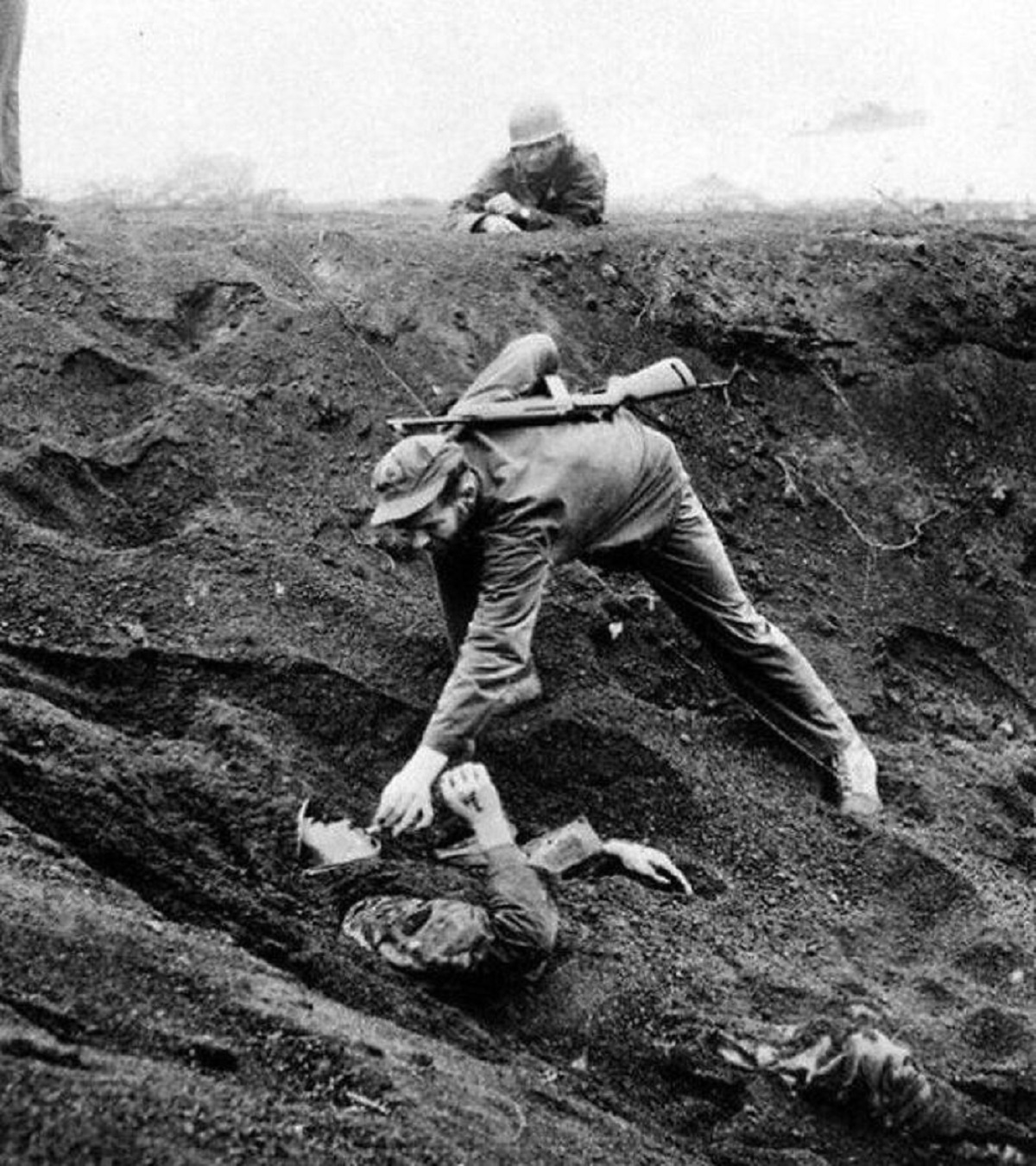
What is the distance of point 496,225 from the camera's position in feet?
23.4

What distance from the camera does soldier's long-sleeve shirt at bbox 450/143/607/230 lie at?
7441mm

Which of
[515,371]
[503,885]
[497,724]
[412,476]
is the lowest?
[497,724]

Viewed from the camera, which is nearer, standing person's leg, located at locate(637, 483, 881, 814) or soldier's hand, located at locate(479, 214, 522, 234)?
standing person's leg, located at locate(637, 483, 881, 814)

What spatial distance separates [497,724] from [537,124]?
3.70m

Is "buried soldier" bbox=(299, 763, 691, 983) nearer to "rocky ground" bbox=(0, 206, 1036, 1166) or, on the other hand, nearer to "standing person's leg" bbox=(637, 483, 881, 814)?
"rocky ground" bbox=(0, 206, 1036, 1166)

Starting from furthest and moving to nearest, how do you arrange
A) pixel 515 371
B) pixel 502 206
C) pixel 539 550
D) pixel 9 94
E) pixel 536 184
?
pixel 536 184 → pixel 502 206 → pixel 9 94 → pixel 515 371 → pixel 539 550

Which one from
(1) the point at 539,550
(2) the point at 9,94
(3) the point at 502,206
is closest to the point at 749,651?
(1) the point at 539,550

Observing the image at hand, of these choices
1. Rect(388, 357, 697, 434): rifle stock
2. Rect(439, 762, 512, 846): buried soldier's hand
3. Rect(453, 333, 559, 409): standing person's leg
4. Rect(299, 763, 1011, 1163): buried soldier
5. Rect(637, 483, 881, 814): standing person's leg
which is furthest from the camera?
Rect(637, 483, 881, 814): standing person's leg

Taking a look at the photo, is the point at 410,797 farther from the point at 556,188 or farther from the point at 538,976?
the point at 556,188

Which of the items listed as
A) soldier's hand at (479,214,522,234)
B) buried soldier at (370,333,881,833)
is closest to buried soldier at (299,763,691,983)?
buried soldier at (370,333,881,833)

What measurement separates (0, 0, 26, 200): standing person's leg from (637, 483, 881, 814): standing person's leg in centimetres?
387

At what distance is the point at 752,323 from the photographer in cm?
680

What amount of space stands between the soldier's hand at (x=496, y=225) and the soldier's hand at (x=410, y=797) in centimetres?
388

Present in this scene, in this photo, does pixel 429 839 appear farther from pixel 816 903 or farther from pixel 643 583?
pixel 643 583
